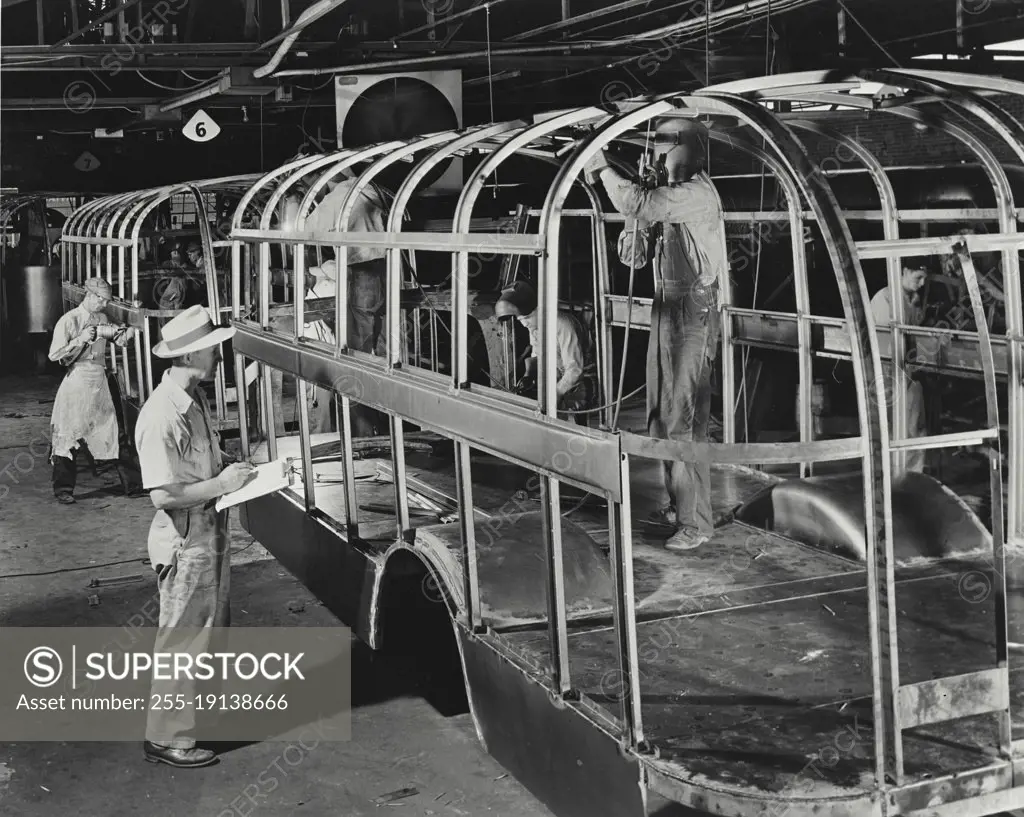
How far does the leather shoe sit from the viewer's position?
5.34m

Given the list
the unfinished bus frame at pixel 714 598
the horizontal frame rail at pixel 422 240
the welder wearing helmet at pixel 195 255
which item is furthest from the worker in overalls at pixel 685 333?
the welder wearing helmet at pixel 195 255

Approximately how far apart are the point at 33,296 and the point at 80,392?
9.88 metres

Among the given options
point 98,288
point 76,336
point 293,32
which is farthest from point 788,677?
point 98,288

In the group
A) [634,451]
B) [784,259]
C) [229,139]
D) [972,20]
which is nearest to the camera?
[634,451]

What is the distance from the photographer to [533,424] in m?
4.17

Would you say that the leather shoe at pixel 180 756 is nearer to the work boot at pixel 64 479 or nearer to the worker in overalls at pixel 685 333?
the worker in overalls at pixel 685 333

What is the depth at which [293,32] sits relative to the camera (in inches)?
353

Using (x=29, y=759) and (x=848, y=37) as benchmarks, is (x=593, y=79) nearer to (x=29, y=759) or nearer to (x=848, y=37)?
(x=848, y=37)

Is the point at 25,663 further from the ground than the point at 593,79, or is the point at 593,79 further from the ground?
the point at 593,79

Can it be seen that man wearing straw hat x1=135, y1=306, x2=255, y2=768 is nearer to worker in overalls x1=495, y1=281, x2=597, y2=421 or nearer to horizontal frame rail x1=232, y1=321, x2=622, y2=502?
horizontal frame rail x1=232, y1=321, x2=622, y2=502

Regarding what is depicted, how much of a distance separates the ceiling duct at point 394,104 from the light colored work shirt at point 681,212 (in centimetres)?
617

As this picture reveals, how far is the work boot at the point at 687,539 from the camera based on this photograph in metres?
5.67

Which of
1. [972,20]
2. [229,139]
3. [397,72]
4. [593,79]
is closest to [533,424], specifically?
[397,72]

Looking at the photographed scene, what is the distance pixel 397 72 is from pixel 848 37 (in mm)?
4744
